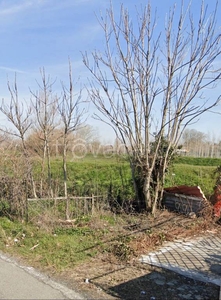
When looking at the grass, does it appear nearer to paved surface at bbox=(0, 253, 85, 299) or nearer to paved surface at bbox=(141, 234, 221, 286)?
paved surface at bbox=(0, 253, 85, 299)

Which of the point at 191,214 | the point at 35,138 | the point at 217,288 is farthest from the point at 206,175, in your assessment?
the point at 217,288

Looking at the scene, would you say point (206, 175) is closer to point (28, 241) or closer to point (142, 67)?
point (142, 67)

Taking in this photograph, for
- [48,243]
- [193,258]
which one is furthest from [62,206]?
[193,258]

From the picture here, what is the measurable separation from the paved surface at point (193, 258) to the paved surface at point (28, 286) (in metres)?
1.75

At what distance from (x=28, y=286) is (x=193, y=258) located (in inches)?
120

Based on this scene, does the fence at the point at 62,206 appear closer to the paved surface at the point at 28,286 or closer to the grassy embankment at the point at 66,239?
the grassy embankment at the point at 66,239

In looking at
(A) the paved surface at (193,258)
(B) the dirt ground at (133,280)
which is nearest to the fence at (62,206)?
(B) the dirt ground at (133,280)

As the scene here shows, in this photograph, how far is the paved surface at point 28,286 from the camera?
12.8ft

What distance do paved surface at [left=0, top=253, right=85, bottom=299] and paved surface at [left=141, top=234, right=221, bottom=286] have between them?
1746 mm

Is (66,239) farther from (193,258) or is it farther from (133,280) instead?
(193,258)

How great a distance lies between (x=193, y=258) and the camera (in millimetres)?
5473

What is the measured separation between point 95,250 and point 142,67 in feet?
17.7

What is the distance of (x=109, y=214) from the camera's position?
8.37m

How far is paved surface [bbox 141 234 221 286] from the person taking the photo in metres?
4.75
